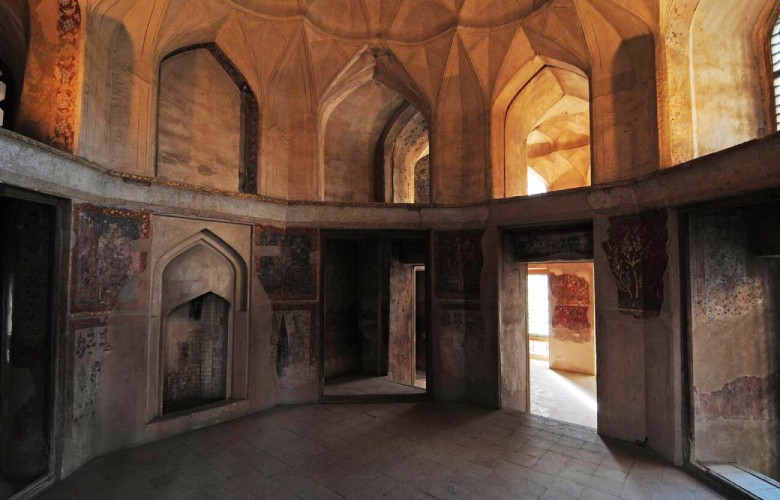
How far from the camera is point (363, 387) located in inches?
354

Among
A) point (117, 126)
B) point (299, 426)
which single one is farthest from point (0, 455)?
point (117, 126)

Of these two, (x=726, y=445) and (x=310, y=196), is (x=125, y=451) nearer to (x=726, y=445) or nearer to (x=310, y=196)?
(x=310, y=196)

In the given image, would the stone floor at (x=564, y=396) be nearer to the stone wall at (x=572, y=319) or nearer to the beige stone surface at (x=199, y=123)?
the stone wall at (x=572, y=319)

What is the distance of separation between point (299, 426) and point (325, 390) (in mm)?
2293

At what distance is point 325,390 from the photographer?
28.6ft

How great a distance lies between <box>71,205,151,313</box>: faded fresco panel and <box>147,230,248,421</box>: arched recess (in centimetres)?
55

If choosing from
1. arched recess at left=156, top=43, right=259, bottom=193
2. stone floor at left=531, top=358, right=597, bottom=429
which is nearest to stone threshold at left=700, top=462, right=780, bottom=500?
stone floor at left=531, top=358, right=597, bottom=429

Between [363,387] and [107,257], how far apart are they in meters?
5.68

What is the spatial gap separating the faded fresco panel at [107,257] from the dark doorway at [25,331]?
0.29m

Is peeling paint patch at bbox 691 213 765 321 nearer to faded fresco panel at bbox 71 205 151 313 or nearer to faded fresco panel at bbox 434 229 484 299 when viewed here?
faded fresco panel at bbox 434 229 484 299

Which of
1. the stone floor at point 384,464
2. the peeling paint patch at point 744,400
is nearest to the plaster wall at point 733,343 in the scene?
the peeling paint patch at point 744,400

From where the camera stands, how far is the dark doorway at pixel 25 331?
477cm

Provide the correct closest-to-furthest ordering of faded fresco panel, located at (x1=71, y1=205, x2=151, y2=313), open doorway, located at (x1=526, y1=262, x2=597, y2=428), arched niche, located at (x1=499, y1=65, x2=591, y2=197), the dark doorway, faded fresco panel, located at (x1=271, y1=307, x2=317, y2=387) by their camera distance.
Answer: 1. the dark doorway
2. faded fresco panel, located at (x1=71, y1=205, x2=151, y2=313)
3. faded fresco panel, located at (x1=271, y1=307, x2=317, y2=387)
4. arched niche, located at (x1=499, y1=65, x2=591, y2=197)
5. open doorway, located at (x1=526, y1=262, x2=597, y2=428)

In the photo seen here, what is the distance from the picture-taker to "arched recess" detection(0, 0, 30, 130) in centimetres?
565
